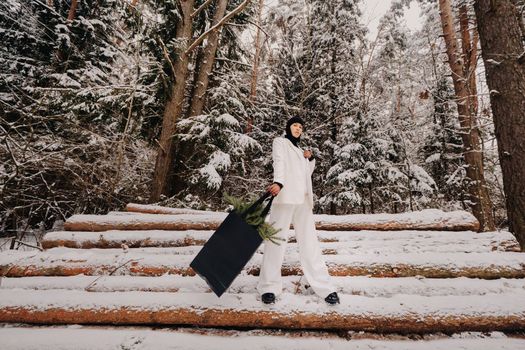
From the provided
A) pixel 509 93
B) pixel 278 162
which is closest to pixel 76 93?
pixel 278 162

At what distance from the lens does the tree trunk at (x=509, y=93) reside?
Answer: 4168mm

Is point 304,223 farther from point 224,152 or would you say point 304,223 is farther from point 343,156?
point 343,156

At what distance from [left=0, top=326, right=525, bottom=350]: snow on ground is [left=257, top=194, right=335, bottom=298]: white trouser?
463mm

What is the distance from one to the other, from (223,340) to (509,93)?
519 cm

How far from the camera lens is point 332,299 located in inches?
109

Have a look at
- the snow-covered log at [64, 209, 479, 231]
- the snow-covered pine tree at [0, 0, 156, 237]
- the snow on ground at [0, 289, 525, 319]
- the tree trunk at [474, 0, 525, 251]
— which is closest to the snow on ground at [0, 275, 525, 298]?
the snow on ground at [0, 289, 525, 319]

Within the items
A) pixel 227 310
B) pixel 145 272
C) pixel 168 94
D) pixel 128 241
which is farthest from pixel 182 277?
pixel 168 94

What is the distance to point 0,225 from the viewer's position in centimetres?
840

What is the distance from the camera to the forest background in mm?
7395

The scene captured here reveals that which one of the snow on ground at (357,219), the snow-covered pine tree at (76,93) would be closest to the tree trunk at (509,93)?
the snow on ground at (357,219)

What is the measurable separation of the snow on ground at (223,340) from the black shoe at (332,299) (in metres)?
0.29

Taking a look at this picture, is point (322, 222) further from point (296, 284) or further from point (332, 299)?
point (332, 299)

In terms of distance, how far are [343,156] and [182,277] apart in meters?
9.93

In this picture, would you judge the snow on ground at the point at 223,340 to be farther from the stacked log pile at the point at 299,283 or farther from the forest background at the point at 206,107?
the forest background at the point at 206,107
